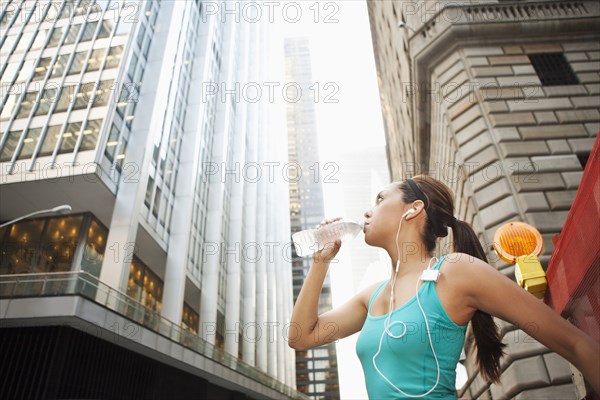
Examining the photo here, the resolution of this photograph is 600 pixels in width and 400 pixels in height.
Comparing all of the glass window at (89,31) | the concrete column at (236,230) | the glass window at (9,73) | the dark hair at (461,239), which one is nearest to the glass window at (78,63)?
the glass window at (89,31)

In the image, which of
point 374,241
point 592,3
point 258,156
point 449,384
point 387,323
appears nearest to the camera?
point 449,384

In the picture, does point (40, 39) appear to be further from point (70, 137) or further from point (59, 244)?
point (59, 244)

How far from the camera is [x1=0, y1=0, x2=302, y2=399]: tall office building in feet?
45.9

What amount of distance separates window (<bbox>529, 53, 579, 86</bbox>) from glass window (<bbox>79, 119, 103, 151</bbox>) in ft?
62.9

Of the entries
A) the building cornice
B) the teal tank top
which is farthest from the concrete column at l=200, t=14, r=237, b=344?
the teal tank top

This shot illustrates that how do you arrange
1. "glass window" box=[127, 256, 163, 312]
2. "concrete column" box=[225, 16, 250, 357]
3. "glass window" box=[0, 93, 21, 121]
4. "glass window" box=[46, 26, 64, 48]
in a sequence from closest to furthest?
"glass window" box=[0, 93, 21, 121] → "glass window" box=[46, 26, 64, 48] → "glass window" box=[127, 256, 163, 312] → "concrete column" box=[225, 16, 250, 357]

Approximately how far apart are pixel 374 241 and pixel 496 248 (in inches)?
84.8

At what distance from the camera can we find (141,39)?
2683 cm

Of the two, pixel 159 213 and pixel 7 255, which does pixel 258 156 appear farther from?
pixel 7 255

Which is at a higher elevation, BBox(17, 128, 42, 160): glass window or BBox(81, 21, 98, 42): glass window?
BBox(81, 21, 98, 42): glass window

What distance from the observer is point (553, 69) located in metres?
13.4

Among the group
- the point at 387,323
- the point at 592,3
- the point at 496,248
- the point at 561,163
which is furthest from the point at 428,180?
the point at 592,3

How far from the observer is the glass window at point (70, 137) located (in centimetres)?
2089

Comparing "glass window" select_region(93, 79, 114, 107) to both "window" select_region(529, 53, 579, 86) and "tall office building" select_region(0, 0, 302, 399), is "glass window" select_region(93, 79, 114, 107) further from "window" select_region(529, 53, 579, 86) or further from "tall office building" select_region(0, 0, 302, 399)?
"window" select_region(529, 53, 579, 86)
